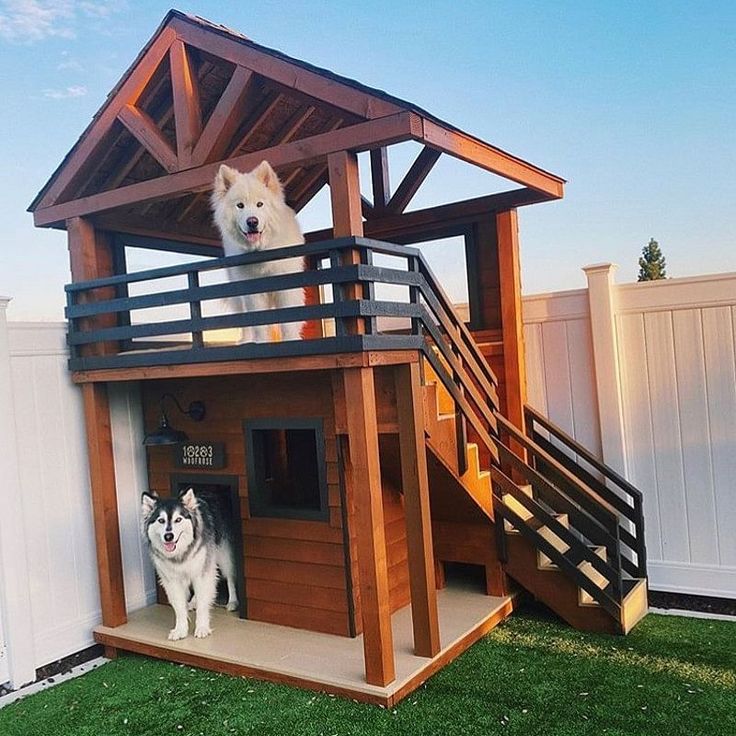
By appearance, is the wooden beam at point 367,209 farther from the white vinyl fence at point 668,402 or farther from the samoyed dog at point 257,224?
the white vinyl fence at point 668,402

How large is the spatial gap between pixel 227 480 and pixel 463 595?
1629 millimetres

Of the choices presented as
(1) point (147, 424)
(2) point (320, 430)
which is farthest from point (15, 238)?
(2) point (320, 430)

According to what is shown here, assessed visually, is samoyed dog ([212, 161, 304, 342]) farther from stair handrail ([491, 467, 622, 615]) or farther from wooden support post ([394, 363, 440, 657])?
stair handrail ([491, 467, 622, 615])

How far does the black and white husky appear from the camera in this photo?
368 cm

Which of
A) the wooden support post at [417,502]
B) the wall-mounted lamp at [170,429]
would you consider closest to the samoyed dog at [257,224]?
the wall-mounted lamp at [170,429]

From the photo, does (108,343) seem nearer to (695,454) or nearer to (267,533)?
(267,533)

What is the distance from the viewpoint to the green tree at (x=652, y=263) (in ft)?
68.6

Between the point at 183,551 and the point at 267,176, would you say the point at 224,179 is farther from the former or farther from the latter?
the point at 183,551

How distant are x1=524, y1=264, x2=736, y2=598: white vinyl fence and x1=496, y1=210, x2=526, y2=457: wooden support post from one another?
307 millimetres

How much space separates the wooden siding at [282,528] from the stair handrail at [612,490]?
1.71 m

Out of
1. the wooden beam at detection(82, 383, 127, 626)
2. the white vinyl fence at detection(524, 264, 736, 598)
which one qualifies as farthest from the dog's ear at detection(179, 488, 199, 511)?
the white vinyl fence at detection(524, 264, 736, 598)

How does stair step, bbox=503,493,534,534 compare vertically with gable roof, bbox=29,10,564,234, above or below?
below

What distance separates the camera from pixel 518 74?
7.15 meters

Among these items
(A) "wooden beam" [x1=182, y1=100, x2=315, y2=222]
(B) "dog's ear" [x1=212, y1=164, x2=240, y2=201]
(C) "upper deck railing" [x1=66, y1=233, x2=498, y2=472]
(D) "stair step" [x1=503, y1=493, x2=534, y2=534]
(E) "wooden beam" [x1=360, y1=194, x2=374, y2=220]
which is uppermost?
(A) "wooden beam" [x1=182, y1=100, x2=315, y2=222]
